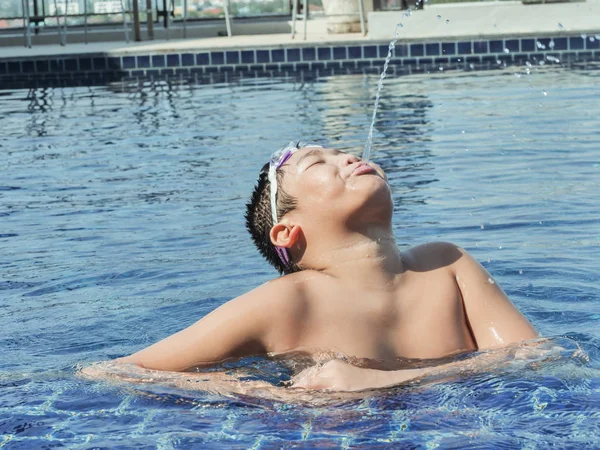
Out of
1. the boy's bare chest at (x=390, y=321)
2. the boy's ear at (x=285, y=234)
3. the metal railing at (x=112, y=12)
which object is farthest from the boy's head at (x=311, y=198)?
the metal railing at (x=112, y=12)

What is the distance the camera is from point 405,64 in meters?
14.9

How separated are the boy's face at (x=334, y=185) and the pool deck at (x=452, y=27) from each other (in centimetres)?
1169

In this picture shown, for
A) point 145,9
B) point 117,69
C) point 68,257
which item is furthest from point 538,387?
point 145,9

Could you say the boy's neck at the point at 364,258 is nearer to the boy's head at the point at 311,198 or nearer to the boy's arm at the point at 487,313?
the boy's head at the point at 311,198

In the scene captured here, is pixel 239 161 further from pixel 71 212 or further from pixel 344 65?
pixel 344 65

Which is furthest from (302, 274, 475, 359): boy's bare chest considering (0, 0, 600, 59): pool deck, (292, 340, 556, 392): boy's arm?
(0, 0, 600, 59): pool deck

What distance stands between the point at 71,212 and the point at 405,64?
8750 millimetres

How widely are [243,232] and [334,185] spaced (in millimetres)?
2855

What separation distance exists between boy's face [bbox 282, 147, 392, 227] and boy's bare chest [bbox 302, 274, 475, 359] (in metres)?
0.27

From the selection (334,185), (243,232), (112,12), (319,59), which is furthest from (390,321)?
(112,12)

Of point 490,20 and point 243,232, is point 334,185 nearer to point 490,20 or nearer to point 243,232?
point 243,232

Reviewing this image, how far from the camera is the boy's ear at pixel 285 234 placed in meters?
3.62

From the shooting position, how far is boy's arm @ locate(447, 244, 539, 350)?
142 inches

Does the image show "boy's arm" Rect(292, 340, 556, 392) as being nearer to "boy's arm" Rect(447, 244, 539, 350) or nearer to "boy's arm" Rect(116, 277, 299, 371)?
"boy's arm" Rect(447, 244, 539, 350)
